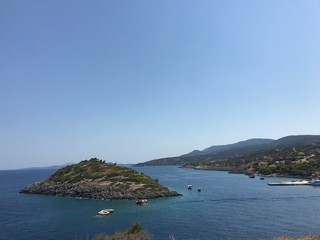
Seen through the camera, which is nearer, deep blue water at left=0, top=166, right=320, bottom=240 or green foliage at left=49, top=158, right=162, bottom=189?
deep blue water at left=0, top=166, right=320, bottom=240

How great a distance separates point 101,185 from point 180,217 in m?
57.4

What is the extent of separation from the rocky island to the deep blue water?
737 cm

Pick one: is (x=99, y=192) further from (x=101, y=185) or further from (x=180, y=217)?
(x=180, y=217)

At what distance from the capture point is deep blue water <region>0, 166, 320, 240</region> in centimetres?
7231

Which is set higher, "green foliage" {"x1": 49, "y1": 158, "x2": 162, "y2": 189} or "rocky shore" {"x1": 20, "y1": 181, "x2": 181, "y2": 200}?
"green foliage" {"x1": 49, "y1": 158, "x2": 162, "y2": 189}

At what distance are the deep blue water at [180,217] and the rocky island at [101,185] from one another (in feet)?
24.2

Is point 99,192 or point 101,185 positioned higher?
point 101,185

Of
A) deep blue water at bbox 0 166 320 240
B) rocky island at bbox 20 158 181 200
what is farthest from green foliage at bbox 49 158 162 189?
deep blue water at bbox 0 166 320 240

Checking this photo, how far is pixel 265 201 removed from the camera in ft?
372

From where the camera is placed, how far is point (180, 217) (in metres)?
88.1

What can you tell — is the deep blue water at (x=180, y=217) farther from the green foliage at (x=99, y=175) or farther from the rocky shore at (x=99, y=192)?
the green foliage at (x=99, y=175)

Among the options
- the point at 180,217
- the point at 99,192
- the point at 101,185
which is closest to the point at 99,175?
the point at 101,185

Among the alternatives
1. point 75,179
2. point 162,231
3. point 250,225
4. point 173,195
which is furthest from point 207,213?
point 75,179

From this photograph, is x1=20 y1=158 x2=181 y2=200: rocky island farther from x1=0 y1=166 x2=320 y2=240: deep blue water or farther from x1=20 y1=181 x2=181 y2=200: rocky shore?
x1=0 y1=166 x2=320 y2=240: deep blue water
